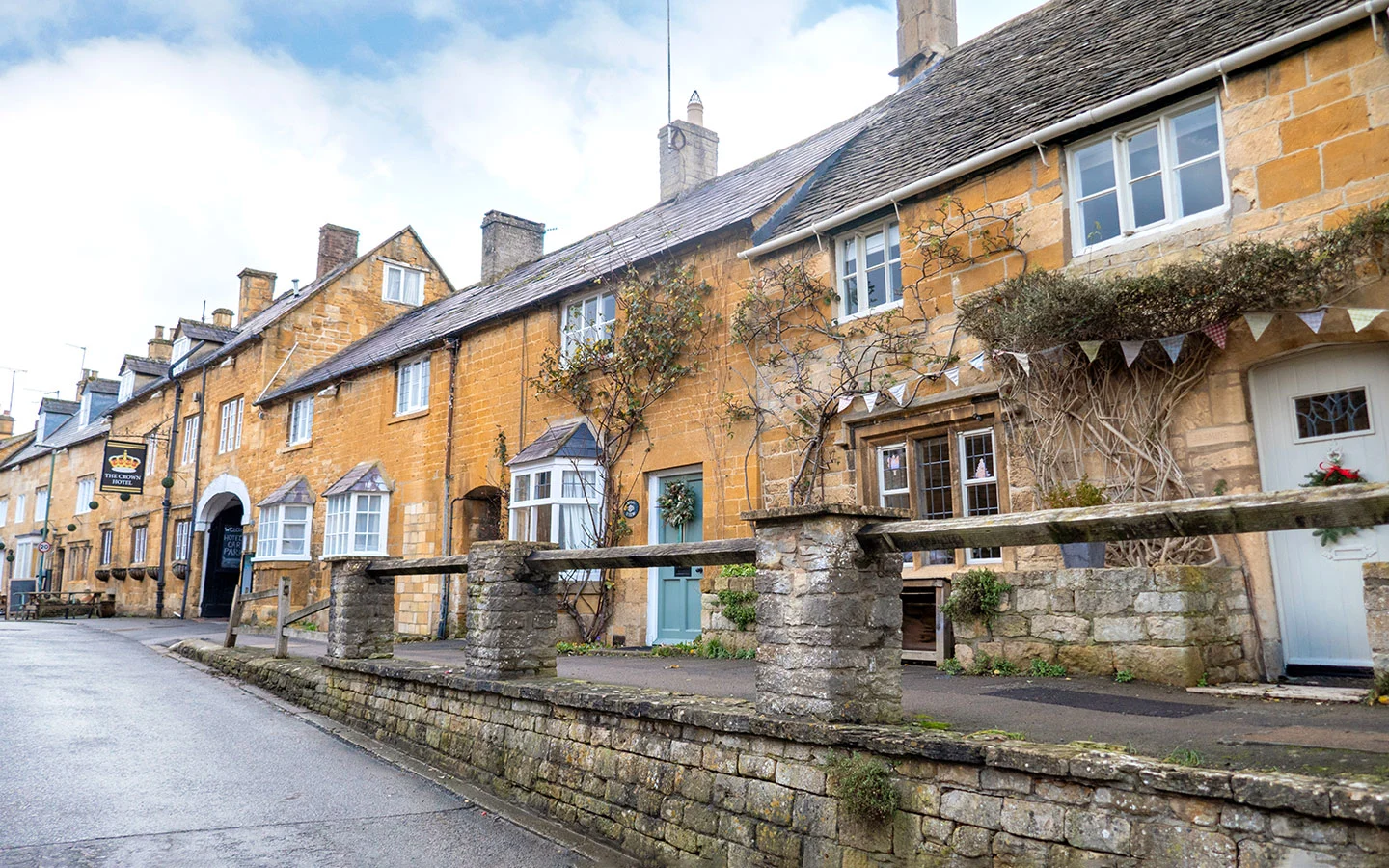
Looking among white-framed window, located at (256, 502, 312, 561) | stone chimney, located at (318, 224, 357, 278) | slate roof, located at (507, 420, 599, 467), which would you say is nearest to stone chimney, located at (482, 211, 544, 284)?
white-framed window, located at (256, 502, 312, 561)

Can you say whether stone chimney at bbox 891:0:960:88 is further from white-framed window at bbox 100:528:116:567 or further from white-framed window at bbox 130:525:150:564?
white-framed window at bbox 100:528:116:567

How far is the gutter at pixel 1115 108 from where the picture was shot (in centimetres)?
699

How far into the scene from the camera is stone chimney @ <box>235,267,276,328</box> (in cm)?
3125

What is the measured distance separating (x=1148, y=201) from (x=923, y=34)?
759 cm

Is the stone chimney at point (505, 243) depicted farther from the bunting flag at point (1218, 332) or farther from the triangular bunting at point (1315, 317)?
the triangular bunting at point (1315, 317)

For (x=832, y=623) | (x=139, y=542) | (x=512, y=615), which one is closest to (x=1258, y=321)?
(x=832, y=623)

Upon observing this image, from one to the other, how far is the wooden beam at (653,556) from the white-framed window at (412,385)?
37.2 ft

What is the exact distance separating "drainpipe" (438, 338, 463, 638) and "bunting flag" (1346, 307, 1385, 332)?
1304cm

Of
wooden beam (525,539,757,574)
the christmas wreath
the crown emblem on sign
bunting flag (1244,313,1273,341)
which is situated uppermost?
the crown emblem on sign

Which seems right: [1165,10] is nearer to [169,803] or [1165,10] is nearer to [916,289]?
[916,289]

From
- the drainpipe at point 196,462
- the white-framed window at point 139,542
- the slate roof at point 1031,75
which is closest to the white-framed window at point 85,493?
the white-framed window at point 139,542

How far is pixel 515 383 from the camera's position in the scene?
15.1m

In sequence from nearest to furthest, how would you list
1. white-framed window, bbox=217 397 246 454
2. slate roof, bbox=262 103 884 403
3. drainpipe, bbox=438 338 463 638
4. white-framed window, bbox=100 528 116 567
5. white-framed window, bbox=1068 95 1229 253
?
white-framed window, bbox=1068 95 1229 253
slate roof, bbox=262 103 884 403
drainpipe, bbox=438 338 463 638
white-framed window, bbox=217 397 246 454
white-framed window, bbox=100 528 116 567

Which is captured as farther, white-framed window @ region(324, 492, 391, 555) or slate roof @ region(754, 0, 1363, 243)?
white-framed window @ region(324, 492, 391, 555)
